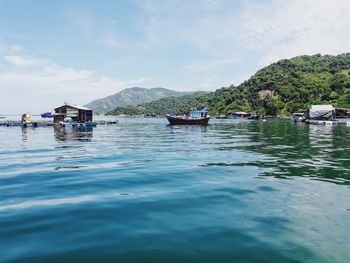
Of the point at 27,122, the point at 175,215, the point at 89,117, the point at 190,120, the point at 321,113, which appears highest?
the point at 321,113

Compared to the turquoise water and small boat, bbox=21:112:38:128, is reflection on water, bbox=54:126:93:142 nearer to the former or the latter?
small boat, bbox=21:112:38:128

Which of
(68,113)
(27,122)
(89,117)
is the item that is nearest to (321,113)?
(89,117)

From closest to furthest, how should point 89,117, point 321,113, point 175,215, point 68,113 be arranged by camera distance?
point 175,215
point 68,113
point 89,117
point 321,113

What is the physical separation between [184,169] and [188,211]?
8.96 meters

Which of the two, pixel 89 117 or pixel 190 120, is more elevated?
pixel 89 117

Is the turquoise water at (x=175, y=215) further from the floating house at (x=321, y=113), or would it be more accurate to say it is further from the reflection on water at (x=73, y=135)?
the floating house at (x=321, y=113)

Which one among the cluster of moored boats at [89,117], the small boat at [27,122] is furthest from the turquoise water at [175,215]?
the cluster of moored boats at [89,117]

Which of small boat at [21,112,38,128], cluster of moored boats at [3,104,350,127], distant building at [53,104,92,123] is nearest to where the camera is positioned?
small boat at [21,112,38,128]

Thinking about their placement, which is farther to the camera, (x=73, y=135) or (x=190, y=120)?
(x=190, y=120)

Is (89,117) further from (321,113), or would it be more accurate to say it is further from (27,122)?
(321,113)

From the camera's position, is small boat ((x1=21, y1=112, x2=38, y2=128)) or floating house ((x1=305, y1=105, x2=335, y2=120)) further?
floating house ((x1=305, y1=105, x2=335, y2=120))

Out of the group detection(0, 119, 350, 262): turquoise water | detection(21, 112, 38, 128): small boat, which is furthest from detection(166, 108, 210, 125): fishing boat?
detection(0, 119, 350, 262): turquoise water

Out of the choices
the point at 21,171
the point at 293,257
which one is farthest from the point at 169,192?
the point at 21,171

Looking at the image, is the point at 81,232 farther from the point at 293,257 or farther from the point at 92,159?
the point at 92,159
